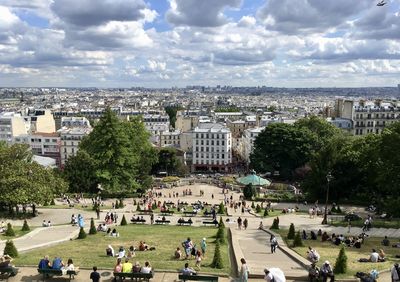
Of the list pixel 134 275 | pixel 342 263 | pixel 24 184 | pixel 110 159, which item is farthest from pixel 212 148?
pixel 134 275

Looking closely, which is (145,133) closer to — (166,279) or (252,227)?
(252,227)

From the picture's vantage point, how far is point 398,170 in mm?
40469

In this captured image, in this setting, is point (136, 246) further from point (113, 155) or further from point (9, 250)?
point (113, 155)

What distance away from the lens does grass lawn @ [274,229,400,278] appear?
23547 millimetres

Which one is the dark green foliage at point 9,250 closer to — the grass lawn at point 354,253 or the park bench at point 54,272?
the park bench at point 54,272

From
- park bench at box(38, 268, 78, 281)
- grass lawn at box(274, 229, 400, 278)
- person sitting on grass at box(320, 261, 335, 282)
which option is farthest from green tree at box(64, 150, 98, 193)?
person sitting on grass at box(320, 261, 335, 282)

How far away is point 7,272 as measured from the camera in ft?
69.5

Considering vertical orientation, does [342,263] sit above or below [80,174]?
above

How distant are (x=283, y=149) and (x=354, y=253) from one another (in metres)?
70.0

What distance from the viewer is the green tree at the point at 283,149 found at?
9612 centimetres

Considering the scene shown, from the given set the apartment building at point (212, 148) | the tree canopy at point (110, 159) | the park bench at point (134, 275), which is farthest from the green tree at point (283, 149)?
the park bench at point (134, 275)

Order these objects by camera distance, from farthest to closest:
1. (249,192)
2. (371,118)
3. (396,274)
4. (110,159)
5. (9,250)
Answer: (371,118)
(249,192)
(110,159)
(9,250)
(396,274)

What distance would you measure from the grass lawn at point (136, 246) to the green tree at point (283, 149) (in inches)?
2428

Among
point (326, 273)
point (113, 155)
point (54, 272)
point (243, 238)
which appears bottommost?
point (243, 238)
